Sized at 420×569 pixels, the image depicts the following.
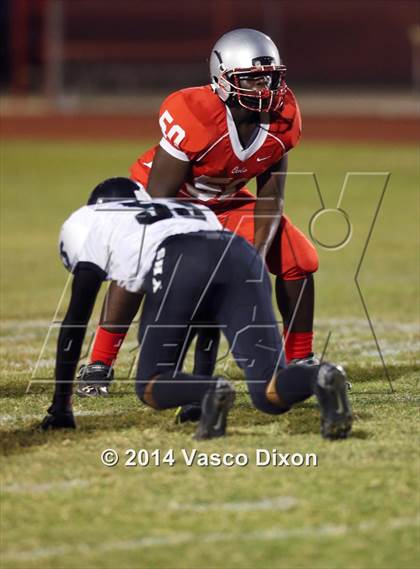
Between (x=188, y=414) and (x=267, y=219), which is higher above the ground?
(x=267, y=219)

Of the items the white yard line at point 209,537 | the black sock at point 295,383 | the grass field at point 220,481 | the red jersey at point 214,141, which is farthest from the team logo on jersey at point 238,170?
the white yard line at point 209,537

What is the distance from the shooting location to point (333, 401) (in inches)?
154

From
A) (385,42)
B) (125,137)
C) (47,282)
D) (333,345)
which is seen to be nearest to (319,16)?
(385,42)

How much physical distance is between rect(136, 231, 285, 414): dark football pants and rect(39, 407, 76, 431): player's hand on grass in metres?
0.33

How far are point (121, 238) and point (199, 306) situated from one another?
337 mm

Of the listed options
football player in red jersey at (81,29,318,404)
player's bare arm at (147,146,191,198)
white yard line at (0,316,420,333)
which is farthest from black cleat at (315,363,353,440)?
white yard line at (0,316,420,333)

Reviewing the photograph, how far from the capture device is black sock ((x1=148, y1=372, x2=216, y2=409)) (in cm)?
399

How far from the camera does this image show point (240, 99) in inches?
187

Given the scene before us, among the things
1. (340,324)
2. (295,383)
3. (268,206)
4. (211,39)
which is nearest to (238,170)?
(268,206)

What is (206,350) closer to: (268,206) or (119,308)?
(119,308)

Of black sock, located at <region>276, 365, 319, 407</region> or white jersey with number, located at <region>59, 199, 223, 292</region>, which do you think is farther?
white jersey with number, located at <region>59, 199, 223, 292</region>

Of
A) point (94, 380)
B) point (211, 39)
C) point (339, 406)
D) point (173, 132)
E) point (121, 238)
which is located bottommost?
point (211, 39)

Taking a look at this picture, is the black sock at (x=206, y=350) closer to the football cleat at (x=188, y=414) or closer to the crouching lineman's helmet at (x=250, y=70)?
the football cleat at (x=188, y=414)

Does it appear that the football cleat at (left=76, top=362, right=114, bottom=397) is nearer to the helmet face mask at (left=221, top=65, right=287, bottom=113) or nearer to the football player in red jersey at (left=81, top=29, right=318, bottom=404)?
the football player in red jersey at (left=81, top=29, right=318, bottom=404)
